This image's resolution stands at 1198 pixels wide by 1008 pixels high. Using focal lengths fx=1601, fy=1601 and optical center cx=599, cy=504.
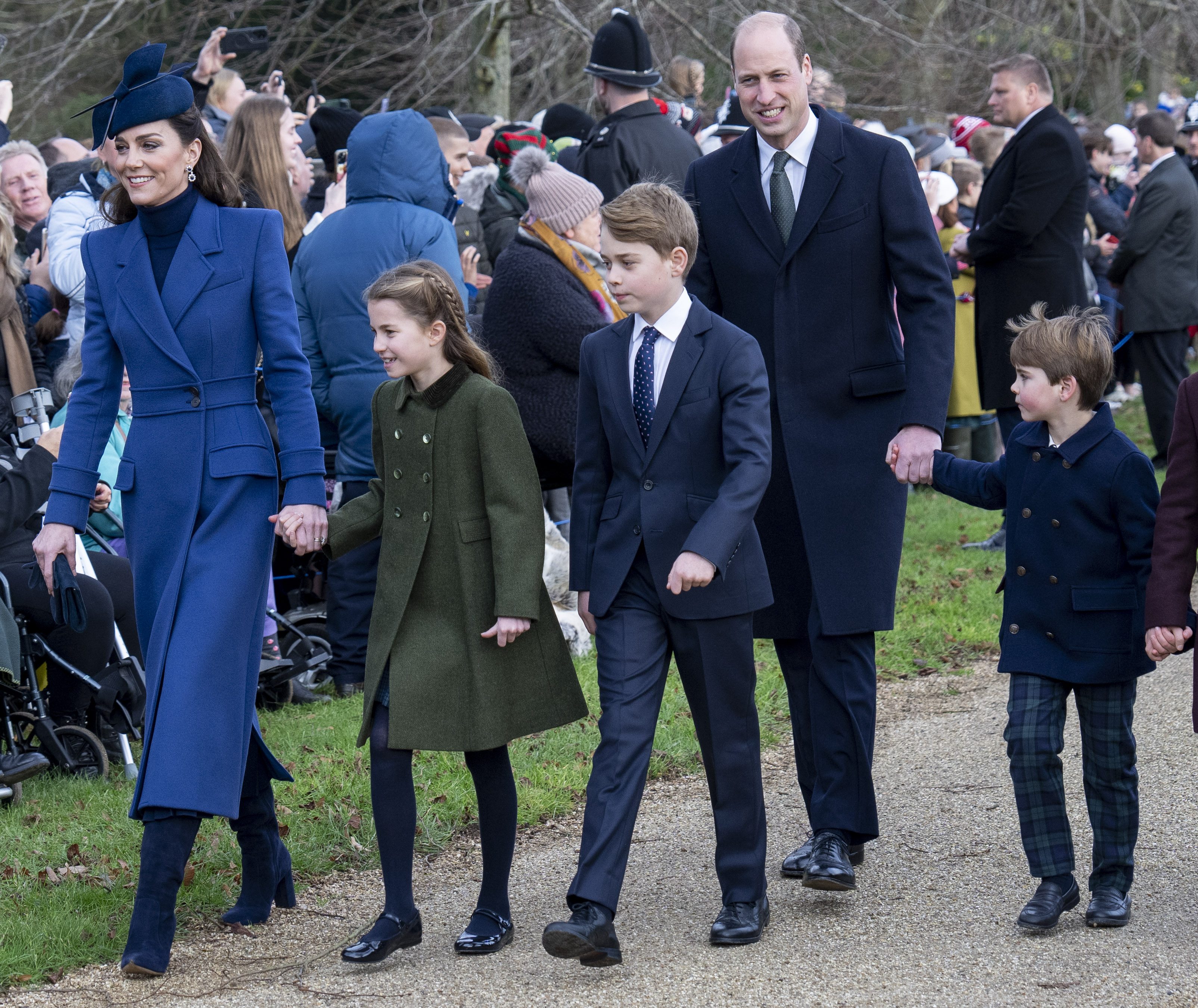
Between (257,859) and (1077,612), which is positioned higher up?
(1077,612)

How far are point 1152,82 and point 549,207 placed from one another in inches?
837

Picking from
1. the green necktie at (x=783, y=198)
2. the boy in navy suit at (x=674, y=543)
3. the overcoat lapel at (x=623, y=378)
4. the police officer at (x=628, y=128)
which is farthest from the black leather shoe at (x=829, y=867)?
the police officer at (x=628, y=128)

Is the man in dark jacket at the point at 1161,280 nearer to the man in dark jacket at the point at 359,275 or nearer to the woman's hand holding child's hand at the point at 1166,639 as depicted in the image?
the man in dark jacket at the point at 359,275

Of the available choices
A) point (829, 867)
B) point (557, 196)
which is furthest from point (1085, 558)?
point (557, 196)

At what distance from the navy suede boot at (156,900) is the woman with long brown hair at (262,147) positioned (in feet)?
11.8

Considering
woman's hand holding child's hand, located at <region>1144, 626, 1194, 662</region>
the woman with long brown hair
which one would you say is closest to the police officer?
the woman with long brown hair

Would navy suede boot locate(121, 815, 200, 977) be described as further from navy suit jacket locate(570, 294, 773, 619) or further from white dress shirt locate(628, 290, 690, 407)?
white dress shirt locate(628, 290, 690, 407)

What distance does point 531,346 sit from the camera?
21.8 ft

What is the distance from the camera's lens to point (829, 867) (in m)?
4.11

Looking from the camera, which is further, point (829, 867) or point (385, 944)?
point (829, 867)

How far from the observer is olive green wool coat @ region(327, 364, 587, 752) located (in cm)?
395

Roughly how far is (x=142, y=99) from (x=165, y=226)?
12.8 inches

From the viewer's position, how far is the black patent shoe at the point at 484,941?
3996 millimetres

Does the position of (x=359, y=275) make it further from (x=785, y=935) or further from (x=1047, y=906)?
(x=1047, y=906)
